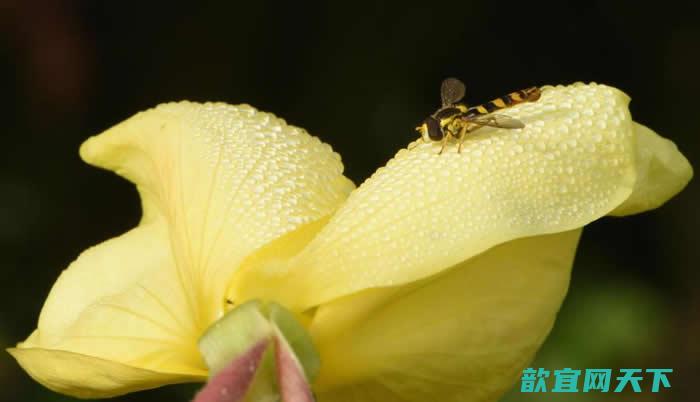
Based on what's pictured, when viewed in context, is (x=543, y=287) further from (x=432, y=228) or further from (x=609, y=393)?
(x=609, y=393)

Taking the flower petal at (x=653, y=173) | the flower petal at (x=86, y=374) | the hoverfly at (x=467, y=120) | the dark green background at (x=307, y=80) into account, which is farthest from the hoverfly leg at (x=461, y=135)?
the dark green background at (x=307, y=80)

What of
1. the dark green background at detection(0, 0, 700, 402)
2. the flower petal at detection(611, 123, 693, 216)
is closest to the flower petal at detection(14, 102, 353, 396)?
the flower petal at detection(611, 123, 693, 216)

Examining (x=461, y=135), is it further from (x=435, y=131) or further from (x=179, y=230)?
(x=179, y=230)

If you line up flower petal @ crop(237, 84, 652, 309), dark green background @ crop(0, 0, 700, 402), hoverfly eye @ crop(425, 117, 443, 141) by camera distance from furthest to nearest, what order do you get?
1. dark green background @ crop(0, 0, 700, 402)
2. hoverfly eye @ crop(425, 117, 443, 141)
3. flower petal @ crop(237, 84, 652, 309)

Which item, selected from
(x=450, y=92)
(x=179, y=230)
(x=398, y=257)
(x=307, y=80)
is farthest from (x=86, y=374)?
(x=307, y=80)

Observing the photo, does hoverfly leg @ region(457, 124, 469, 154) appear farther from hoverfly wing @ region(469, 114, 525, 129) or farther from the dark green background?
the dark green background

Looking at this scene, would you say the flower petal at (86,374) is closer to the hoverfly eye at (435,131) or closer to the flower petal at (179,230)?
the flower petal at (179,230)
